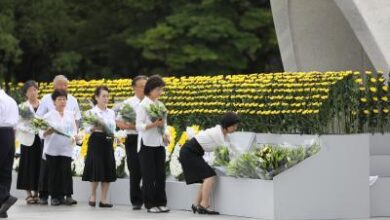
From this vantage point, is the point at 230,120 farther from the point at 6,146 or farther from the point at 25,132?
the point at 25,132

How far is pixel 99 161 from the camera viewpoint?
1706 centimetres

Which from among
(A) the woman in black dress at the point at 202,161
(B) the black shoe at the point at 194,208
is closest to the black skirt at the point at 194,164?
(A) the woman in black dress at the point at 202,161

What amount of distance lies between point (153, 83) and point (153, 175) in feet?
3.96

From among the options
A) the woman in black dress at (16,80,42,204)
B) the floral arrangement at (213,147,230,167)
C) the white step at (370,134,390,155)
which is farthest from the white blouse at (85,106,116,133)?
the white step at (370,134,390,155)

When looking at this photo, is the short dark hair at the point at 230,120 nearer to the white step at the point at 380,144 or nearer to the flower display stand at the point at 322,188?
the flower display stand at the point at 322,188

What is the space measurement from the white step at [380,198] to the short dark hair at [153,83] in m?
3.04

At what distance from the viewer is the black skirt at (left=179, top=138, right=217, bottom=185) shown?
15602 mm

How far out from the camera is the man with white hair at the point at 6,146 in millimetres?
15211

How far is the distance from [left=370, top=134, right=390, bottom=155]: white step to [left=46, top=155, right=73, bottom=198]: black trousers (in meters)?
4.28

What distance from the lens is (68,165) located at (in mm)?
17312

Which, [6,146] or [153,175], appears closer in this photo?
[6,146]

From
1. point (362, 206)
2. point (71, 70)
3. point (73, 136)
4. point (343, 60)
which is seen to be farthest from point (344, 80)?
point (71, 70)

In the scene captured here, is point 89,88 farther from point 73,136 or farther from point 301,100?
point 301,100

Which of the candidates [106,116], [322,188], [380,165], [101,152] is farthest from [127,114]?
[380,165]
